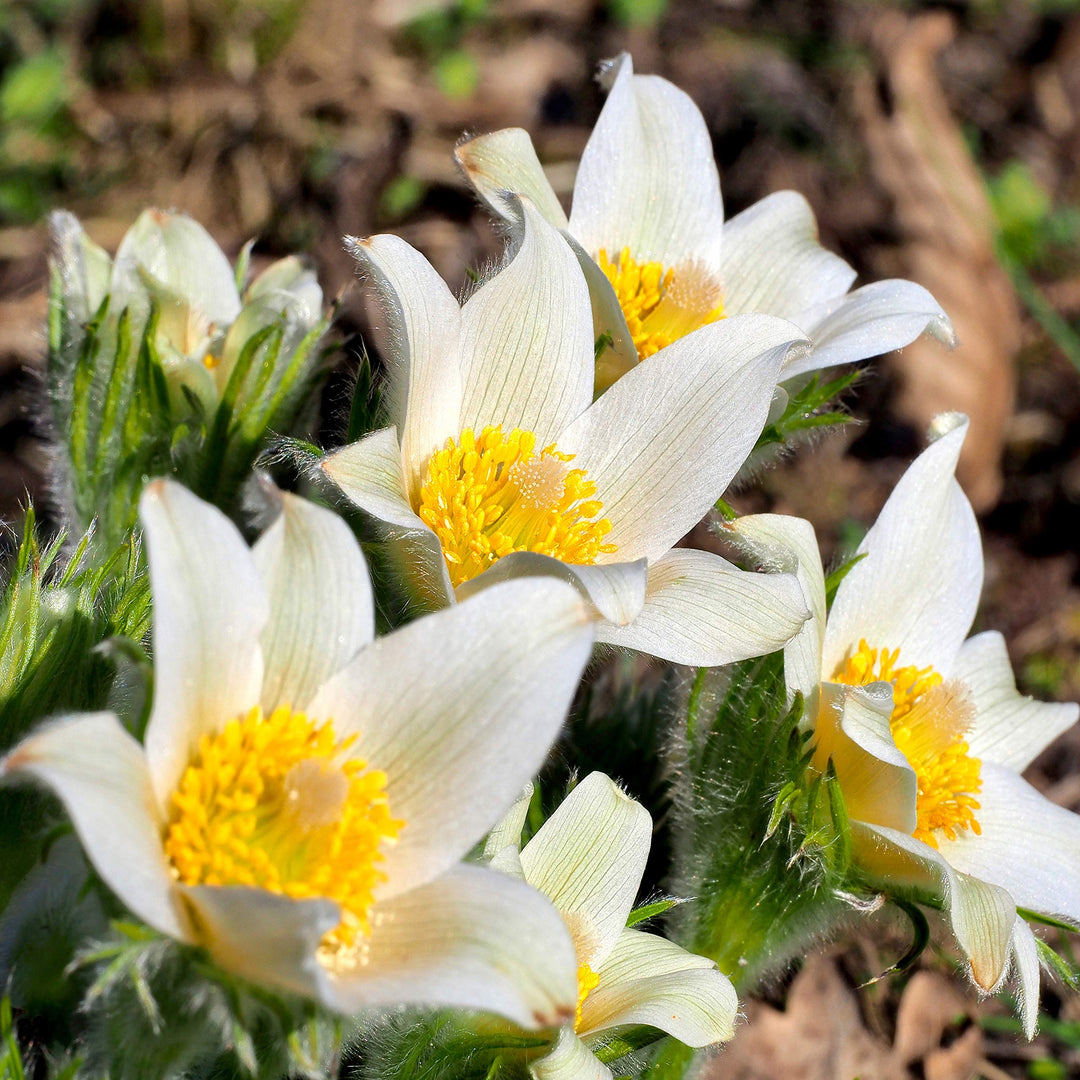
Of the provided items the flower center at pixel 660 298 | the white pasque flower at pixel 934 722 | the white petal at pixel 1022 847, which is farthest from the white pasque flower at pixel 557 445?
the white petal at pixel 1022 847

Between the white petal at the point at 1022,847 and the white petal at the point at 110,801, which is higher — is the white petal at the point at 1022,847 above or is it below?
below

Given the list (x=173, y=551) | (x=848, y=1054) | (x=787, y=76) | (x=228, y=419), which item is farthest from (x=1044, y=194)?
(x=173, y=551)

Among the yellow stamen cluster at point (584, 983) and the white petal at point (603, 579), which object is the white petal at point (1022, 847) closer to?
the yellow stamen cluster at point (584, 983)

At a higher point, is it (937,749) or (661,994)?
(937,749)

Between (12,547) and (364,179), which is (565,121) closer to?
(364,179)

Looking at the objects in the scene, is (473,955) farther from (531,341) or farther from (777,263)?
(777,263)

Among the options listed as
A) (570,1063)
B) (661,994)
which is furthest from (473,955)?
(661,994)
